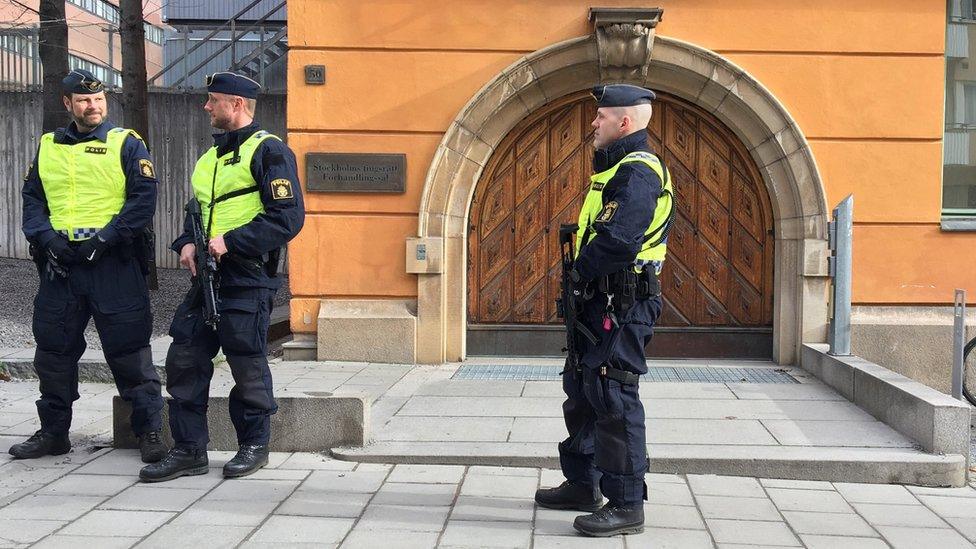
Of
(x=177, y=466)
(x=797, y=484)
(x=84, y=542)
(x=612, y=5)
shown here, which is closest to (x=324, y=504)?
(x=177, y=466)


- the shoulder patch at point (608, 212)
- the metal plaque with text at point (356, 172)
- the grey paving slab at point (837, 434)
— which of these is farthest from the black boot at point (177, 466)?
the metal plaque with text at point (356, 172)

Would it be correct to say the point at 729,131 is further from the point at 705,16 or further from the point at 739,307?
the point at 739,307

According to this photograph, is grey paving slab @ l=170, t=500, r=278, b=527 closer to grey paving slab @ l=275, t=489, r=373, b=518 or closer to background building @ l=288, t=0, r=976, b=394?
grey paving slab @ l=275, t=489, r=373, b=518

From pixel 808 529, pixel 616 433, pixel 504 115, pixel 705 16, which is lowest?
pixel 808 529

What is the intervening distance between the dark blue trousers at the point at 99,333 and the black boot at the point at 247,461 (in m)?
0.57

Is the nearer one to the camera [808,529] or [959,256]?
[808,529]

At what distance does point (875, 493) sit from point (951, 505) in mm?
344

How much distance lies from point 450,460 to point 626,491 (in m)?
1.37

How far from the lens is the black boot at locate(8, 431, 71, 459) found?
5273mm

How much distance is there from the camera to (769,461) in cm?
520

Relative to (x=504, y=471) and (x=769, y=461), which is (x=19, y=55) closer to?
(x=504, y=471)

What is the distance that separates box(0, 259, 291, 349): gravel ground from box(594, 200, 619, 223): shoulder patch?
5947mm

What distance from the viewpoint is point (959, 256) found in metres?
8.55

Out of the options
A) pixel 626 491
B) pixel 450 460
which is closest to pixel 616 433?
pixel 626 491
